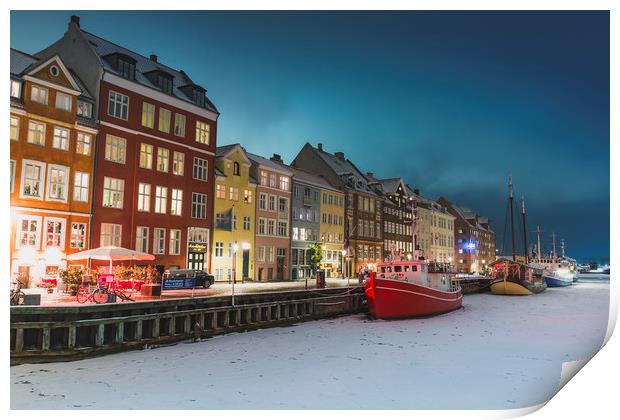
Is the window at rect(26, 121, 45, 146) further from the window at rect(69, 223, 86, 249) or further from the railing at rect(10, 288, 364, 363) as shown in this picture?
the railing at rect(10, 288, 364, 363)

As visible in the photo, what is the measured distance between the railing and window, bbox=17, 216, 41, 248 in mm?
8555

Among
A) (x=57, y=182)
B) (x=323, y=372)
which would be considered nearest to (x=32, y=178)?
(x=57, y=182)

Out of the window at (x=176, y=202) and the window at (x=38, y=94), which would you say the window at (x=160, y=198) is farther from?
the window at (x=38, y=94)

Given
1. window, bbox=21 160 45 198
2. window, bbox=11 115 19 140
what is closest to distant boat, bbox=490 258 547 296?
window, bbox=21 160 45 198

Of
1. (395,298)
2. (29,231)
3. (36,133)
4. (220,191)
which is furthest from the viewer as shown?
(220,191)

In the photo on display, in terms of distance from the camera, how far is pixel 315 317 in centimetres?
2733

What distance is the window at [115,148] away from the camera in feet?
94.1

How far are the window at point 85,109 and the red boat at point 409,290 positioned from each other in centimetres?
1792

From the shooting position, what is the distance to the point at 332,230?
52.5 m

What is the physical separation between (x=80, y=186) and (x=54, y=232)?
2.96 m

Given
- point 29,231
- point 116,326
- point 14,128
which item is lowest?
point 116,326

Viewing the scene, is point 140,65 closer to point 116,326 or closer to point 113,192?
point 113,192

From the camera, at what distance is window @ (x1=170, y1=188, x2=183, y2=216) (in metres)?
32.7

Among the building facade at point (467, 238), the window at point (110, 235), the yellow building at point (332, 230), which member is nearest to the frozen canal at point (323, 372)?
the window at point (110, 235)
